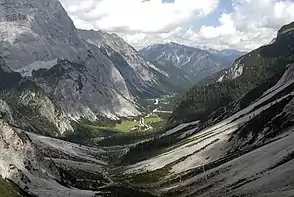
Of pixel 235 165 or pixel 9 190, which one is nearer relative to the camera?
pixel 9 190

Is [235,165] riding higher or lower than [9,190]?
higher

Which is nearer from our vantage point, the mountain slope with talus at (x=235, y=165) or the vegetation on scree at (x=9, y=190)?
the mountain slope with talus at (x=235, y=165)

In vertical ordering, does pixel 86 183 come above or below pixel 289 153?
above

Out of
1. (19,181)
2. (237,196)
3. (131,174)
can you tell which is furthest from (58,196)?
(131,174)

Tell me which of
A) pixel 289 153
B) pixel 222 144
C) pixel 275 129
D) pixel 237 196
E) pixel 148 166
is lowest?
pixel 237 196

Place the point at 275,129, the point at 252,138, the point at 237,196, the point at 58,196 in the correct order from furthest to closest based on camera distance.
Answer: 1. the point at 252,138
2. the point at 275,129
3. the point at 58,196
4. the point at 237,196

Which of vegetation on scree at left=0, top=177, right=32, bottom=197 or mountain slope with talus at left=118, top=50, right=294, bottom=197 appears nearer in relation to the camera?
mountain slope with talus at left=118, top=50, right=294, bottom=197

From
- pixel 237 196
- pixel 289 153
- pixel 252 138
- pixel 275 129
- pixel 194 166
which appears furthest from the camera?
pixel 194 166

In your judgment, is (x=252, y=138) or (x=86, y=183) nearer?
(x=252, y=138)

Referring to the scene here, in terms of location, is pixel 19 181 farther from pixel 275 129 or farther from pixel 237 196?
pixel 275 129
